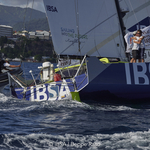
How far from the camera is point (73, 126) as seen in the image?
448cm

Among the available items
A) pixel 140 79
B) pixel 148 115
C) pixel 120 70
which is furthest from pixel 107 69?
pixel 148 115

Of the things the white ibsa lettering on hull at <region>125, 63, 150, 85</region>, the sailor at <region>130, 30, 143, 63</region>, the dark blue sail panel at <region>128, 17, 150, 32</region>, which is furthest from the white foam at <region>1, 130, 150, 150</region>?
the dark blue sail panel at <region>128, 17, 150, 32</region>

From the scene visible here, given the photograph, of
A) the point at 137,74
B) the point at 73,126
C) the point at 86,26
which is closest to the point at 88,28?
the point at 86,26

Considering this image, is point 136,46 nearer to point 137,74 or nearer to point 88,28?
point 137,74

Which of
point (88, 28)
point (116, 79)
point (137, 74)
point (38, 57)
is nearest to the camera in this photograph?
point (116, 79)

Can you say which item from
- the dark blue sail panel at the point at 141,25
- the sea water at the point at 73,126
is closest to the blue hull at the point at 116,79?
the sea water at the point at 73,126

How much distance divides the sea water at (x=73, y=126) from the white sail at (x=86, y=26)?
3.06m

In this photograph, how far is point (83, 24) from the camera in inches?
348

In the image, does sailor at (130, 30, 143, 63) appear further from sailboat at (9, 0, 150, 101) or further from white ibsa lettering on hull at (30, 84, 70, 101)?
white ibsa lettering on hull at (30, 84, 70, 101)

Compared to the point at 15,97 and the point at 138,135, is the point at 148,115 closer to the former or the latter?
the point at 138,135

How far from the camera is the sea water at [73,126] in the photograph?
3.53 metres

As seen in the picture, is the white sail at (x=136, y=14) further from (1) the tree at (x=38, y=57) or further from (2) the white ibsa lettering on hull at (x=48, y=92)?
(1) the tree at (x=38, y=57)

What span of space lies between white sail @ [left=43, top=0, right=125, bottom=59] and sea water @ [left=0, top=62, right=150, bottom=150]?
10.0 feet

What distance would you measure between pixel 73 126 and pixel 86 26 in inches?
202
